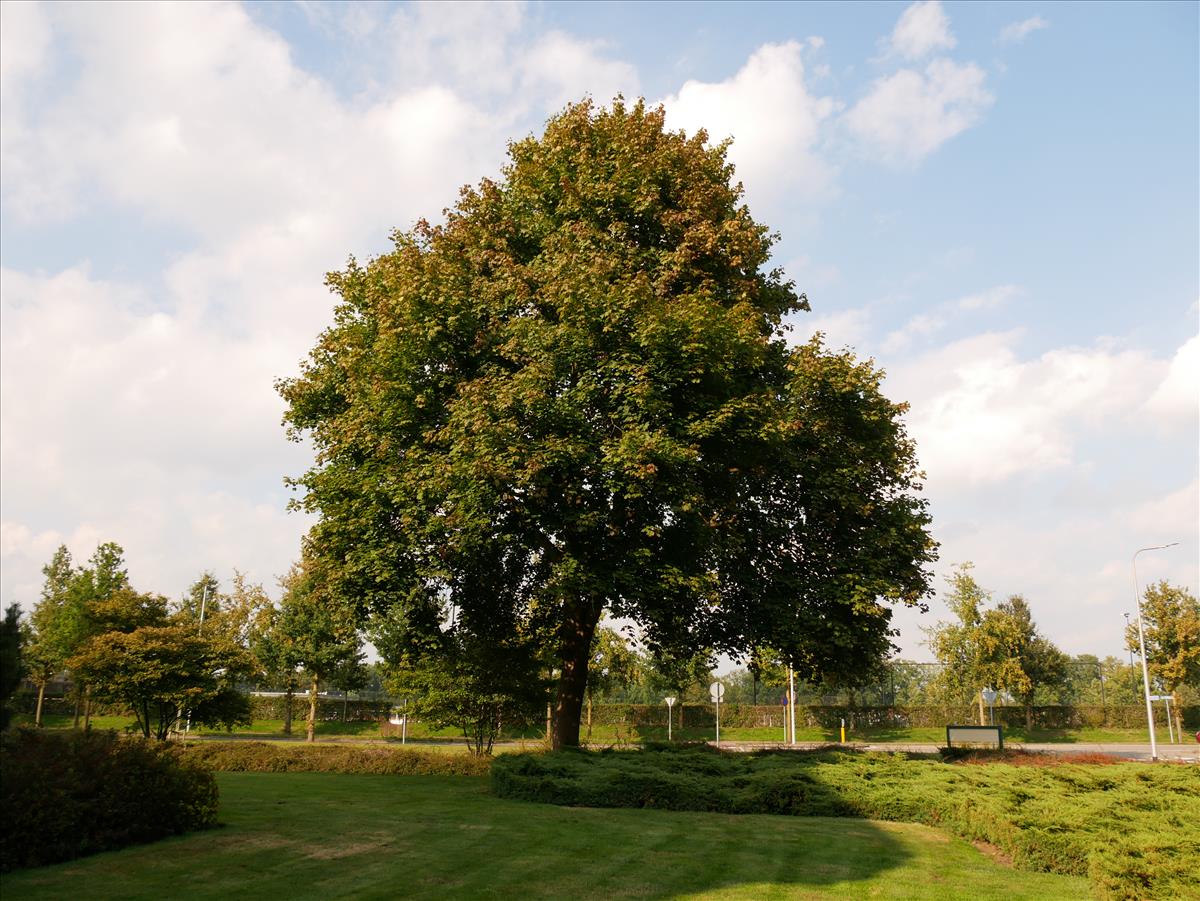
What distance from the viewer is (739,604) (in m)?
22.6

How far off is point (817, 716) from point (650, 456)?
47155mm

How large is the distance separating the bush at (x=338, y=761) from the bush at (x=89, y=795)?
10.5m

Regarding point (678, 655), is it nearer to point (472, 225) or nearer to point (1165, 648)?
point (472, 225)

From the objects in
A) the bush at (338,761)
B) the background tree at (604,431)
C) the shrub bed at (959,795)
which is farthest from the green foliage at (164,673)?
the shrub bed at (959,795)

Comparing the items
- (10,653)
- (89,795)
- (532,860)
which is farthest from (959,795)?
(10,653)

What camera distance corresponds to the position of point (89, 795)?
10.9 m

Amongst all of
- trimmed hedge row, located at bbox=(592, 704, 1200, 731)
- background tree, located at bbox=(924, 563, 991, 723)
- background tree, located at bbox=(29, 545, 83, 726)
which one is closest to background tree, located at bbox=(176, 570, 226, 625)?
background tree, located at bbox=(29, 545, 83, 726)

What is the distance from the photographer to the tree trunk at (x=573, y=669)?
76.8ft

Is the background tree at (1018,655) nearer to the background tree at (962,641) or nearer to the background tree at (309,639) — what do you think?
the background tree at (962,641)

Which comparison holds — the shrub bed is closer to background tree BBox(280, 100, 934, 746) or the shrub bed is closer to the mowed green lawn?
the mowed green lawn

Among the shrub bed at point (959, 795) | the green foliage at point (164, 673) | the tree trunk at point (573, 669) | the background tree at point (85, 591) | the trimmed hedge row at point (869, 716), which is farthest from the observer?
the trimmed hedge row at point (869, 716)

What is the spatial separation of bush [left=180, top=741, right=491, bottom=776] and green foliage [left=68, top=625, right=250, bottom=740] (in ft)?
8.87

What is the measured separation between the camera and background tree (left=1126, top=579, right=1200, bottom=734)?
5078cm

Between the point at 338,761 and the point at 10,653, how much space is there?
14696 mm
